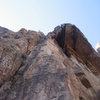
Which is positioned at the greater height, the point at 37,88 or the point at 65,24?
the point at 65,24

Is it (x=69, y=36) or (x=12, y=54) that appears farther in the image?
(x=69, y=36)

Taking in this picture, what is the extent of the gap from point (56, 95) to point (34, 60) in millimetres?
6352

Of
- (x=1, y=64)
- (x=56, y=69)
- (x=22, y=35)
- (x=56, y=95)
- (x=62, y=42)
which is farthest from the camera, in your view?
(x=22, y=35)

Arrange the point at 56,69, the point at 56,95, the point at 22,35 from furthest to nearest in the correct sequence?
the point at 22,35, the point at 56,69, the point at 56,95

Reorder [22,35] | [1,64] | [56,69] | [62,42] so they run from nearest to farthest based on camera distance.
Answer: [56,69]
[1,64]
[62,42]
[22,35]

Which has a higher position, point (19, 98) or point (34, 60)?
point (34, 60)

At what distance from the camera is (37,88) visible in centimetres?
→ 2072

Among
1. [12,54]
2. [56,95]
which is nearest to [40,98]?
[56,95]

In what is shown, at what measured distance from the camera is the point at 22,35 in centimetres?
3766

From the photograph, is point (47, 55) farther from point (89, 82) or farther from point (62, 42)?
point (62, 42)

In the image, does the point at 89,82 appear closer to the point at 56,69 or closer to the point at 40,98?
the point at 56,69

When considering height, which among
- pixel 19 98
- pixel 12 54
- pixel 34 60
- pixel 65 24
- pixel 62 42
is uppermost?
pixel 65 24

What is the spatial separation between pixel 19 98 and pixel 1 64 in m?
5.26

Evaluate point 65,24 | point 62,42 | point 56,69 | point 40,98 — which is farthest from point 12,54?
point 65,24
